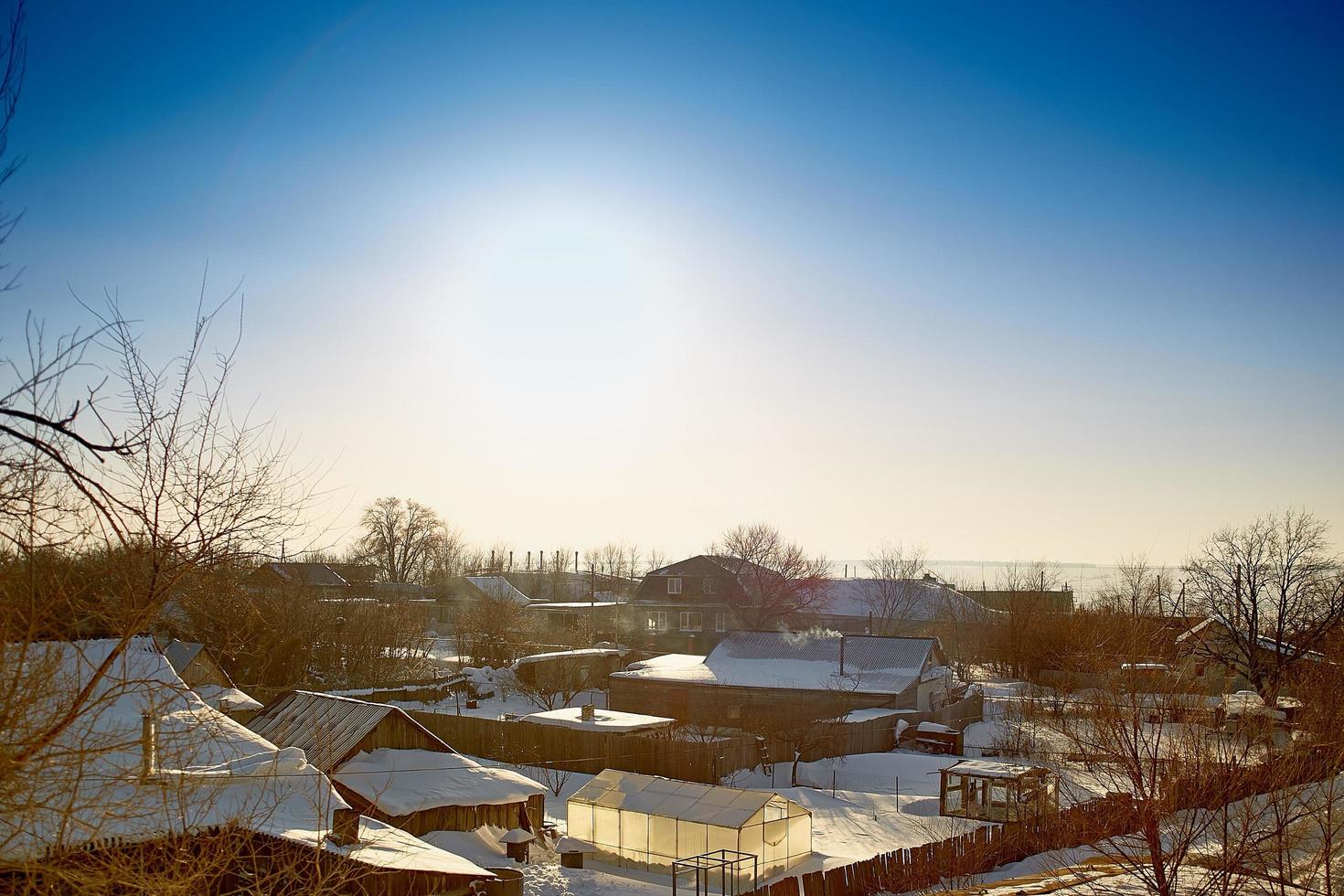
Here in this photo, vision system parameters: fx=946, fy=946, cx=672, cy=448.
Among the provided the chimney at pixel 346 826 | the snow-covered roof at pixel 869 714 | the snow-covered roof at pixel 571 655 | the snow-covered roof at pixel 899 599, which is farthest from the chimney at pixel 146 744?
the snow-covered roof at pixel 899 599

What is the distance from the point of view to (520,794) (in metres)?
24.9

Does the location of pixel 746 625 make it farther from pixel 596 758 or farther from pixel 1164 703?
pixel 1164 703

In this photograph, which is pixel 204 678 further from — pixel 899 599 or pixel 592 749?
pixel 899 599

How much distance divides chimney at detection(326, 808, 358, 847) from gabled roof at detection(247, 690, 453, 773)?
6243mm

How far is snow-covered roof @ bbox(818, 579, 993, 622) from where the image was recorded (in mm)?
86438

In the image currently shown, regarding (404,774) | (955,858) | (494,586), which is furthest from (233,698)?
(494,586)

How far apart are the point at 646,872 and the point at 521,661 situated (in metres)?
29.1

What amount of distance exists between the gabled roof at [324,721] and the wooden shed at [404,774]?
33 mm

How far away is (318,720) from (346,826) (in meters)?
8.41

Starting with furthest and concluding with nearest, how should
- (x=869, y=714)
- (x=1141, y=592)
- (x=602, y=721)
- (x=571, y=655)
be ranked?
(x=571, y=655) < (x=869, y=714) < (x=602, y=721) < (x=1141, y=592)

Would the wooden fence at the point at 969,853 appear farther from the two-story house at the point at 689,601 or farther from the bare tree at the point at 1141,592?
the two-story house at the point at 689,601

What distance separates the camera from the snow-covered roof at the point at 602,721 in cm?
3550

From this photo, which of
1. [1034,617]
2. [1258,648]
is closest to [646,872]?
[1258,648]

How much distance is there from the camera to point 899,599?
3482 inches
